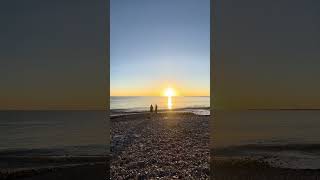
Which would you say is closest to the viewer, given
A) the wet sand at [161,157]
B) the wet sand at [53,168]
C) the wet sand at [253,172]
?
the wet sand at [253,172]

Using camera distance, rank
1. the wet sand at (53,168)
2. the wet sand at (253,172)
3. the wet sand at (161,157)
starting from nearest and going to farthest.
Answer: the wet sand at (253,172) → the wet sand at (161,157) → the wet sand at (53,168)

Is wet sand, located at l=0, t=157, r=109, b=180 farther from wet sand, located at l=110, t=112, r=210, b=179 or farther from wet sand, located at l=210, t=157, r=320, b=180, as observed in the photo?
wet sand, located at l=210, t=157, r=320, b=180

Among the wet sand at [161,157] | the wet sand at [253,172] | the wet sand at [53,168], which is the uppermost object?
the wet sand at [161,157]

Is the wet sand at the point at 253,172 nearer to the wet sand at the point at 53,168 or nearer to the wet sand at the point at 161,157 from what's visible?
the wet sand at the point at 161,157

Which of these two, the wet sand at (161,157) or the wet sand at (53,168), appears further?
the wet sand at (53,168)

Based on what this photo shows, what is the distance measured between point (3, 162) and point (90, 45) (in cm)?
341

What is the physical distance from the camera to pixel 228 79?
8734 mm

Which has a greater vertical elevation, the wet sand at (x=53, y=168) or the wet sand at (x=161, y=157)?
the wet sand at (x=161, y=157)

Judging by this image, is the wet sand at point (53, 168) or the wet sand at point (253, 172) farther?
the wet sand at point (53, 168)

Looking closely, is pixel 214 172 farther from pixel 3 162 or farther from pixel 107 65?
pixel 3 162

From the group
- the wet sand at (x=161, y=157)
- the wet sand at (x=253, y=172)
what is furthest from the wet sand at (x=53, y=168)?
the wet sand at (x=253, y=172)

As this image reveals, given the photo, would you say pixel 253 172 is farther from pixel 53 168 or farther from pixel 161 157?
pixel 53 168

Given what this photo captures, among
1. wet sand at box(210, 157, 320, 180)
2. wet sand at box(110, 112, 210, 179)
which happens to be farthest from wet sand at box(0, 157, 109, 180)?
wet sand at box(210, 157, 320, 180)

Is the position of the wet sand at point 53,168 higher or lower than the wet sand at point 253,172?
lower
